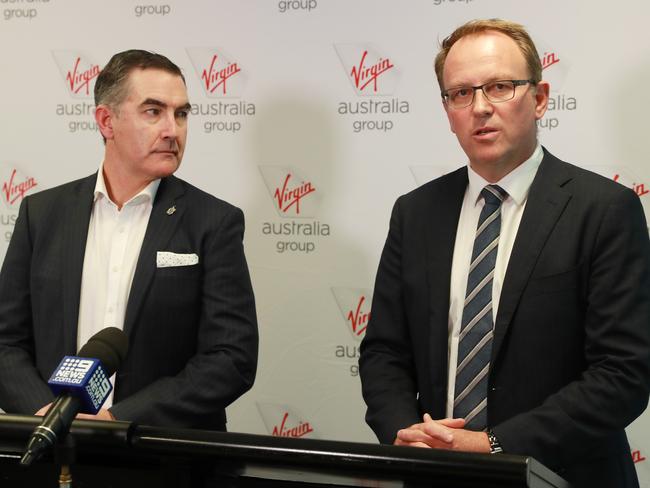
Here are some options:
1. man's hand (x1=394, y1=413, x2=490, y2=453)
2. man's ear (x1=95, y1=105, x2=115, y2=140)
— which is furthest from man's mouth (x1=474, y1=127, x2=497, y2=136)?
man's ear (x1=95, y1=105, x2=115, y2=140)

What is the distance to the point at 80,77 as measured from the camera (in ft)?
13.4

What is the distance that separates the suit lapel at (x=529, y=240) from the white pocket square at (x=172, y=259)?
993 mm

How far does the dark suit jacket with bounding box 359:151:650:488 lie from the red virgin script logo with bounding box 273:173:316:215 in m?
1.20

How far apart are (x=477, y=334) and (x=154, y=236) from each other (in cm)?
107

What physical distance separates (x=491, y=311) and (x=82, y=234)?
1.33 metres

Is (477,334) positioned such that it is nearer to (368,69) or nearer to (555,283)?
(555,283)

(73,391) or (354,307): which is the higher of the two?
(73,391)

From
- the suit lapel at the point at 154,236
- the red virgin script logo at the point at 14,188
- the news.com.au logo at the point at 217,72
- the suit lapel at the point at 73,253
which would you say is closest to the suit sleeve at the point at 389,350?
the suit lapel at the point at 154,236

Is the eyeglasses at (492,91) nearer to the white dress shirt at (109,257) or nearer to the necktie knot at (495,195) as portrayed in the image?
the necktie knot at (495,195)

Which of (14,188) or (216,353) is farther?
(14,188)

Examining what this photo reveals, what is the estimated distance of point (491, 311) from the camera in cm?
249

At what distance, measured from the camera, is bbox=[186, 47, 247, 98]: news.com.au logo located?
3.88 meters

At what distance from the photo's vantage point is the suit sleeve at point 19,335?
2822 mm

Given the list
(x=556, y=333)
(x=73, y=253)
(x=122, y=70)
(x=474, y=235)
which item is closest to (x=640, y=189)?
(x=474, y=235)
